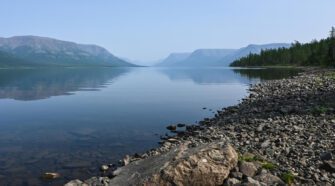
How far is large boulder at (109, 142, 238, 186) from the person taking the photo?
1391cm

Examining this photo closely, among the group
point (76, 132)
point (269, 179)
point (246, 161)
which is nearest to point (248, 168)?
point (246, 161)

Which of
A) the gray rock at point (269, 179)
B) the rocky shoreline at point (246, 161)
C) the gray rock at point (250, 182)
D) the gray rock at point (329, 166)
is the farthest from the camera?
the gray rock at point (329, 166)

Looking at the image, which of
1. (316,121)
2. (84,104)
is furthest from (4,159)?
(84,104)

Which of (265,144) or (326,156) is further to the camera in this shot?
(265,144)

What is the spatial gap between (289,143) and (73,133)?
1939 cm

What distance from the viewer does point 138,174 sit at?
49.1ft

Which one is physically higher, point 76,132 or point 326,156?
point 326,156

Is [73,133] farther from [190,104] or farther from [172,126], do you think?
[190,104]

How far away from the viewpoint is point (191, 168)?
14.0 meters

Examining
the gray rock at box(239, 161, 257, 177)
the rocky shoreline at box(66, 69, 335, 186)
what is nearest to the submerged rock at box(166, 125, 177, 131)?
the rocky shoreline at box(66, 69, 335, 186)

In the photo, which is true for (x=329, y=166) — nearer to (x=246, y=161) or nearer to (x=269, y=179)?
(x=269, y=179)

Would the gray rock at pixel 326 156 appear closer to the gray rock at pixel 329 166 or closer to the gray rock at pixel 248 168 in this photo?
the gray rock at pixel 329 166

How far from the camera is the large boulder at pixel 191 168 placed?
548 inches

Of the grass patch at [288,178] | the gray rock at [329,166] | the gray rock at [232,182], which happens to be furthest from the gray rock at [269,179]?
the gray rock at [329,166]
